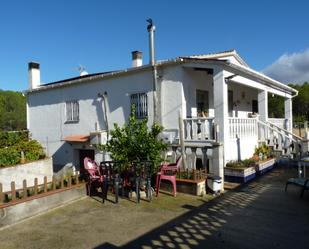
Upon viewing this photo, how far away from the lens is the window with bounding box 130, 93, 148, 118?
41.4 feet

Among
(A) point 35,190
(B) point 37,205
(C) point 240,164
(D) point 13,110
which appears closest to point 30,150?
(A) point 35,190

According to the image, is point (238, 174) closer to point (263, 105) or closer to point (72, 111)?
point (263, 105)

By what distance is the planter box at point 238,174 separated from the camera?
392 inches

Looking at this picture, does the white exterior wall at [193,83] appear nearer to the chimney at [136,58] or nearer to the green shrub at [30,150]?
the chimney at [136,58]

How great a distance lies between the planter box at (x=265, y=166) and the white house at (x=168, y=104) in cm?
82

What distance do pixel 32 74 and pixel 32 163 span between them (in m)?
7.31

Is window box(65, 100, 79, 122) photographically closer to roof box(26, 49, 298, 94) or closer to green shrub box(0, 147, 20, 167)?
roof box(26, 49, 298, 94)

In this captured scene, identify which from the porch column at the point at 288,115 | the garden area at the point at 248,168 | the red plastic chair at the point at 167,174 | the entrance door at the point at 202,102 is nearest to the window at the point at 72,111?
the entrance door at the point at 202,102

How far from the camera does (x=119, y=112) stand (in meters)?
13.7

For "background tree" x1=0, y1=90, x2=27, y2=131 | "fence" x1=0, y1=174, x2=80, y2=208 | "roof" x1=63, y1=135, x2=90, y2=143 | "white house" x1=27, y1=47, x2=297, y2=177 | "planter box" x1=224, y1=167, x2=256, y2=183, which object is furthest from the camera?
"background tree" x1=0, y1=90, x2=27, y2=131

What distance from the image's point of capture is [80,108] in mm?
15547

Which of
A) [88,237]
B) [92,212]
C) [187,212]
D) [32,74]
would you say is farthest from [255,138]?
[32,74]

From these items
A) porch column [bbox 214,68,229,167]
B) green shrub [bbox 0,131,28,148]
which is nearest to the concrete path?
porch column [bbox 214,68,229,167]

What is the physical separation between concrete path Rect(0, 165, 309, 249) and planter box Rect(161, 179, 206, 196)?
0.28 metres
